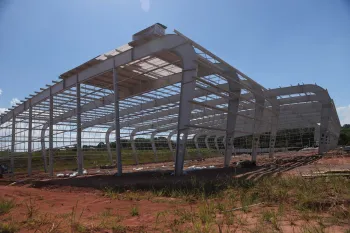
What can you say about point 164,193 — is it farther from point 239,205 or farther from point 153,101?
point 153,101

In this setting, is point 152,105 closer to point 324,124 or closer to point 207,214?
point 324,124

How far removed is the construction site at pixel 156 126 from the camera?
9523 mm

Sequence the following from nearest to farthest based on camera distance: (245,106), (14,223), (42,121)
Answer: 1. (14,223)
2. (245,106)
3. (42,121)

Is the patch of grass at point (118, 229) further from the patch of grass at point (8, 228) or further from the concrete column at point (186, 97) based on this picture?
the concrete column at point (186, 97)

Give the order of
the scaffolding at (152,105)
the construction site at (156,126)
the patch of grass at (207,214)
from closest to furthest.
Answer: the patch of grass at (207,214) < the construction site at (156,126) < the scaffolding at (152,105)

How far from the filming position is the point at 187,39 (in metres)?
12.3

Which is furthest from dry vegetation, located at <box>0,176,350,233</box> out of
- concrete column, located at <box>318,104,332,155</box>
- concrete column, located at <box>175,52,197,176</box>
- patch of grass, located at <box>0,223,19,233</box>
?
concrete column, located at <box>318,104,332,155</box>

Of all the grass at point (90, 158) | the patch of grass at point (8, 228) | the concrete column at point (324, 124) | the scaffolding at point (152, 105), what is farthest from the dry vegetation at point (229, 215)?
the concrete column at point (324, 124)

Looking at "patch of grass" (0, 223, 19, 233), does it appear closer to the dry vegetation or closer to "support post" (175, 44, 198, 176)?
the dry vegetation

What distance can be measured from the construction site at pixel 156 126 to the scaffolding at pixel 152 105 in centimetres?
7

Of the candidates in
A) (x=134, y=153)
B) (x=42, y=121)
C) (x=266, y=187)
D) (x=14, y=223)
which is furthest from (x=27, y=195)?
(x=134, y=153)

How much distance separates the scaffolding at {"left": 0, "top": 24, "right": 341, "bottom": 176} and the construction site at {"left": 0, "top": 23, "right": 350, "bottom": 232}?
0.07 meters

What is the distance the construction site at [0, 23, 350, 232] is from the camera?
9523mm

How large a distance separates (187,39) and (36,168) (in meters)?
25.8
